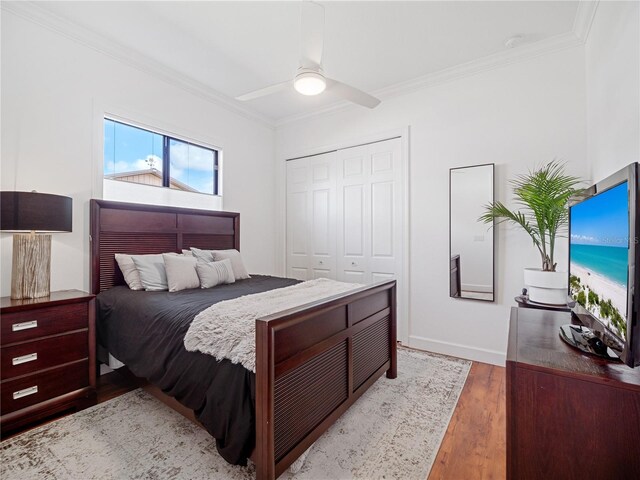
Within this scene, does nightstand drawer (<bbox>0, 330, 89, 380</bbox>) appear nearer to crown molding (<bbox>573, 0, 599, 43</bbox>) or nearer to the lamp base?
the lamp base

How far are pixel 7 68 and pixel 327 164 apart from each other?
311 cm

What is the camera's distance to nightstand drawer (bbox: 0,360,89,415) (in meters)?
1.91

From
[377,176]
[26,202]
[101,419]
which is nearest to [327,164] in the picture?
[377,176]

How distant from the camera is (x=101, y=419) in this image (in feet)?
6.81

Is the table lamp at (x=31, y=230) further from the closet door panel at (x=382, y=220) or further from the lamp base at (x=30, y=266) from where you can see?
the closet door panel at (x=382, y=220)

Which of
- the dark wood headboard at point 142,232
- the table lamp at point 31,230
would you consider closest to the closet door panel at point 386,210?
the dark wood headboard at point 142,232

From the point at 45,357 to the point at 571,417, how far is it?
2891 millimetres

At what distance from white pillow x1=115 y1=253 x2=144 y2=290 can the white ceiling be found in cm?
201

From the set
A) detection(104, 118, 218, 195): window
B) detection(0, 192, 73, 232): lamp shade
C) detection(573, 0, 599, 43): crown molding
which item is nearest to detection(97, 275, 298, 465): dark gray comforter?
detection(0, 192, 73, 232): lamp shade

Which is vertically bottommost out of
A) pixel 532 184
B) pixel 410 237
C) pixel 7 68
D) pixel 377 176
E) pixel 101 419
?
pixel 101 419

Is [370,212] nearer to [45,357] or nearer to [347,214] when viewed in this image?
[347,214]

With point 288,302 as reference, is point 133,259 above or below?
above

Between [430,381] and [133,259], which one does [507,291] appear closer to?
[430,381]

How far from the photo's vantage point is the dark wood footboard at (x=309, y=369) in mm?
1405
